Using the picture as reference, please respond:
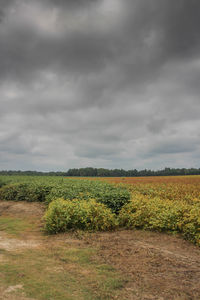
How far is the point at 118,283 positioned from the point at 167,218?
13.6ft

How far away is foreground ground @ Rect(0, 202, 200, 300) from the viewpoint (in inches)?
147

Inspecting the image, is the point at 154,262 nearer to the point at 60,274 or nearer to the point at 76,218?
the point at 60,274

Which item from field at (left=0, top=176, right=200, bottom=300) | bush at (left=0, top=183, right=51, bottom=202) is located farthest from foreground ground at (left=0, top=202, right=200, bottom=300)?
bush at (left=0, top=183, right=51, bottom=202)

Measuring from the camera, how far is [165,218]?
303 inches

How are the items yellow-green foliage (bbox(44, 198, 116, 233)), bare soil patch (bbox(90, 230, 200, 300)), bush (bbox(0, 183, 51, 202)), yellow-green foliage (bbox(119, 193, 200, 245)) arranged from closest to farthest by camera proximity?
bare soil patch (bbox(90, 230, 200, 300)) < yellow-green foliage (bbox(119, 193, 200, 245)) < yellow-green foliage (bbox(44, 198, 116, 233)) < bush (bbox(0, 183, 51, 202))

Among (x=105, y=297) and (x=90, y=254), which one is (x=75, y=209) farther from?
(x=105, y=297)

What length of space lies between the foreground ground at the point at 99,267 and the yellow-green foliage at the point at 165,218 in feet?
1.30

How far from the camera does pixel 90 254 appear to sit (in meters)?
5.70

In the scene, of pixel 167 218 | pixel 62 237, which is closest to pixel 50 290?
pixel 62 237

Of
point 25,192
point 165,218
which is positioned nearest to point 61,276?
point 165,218

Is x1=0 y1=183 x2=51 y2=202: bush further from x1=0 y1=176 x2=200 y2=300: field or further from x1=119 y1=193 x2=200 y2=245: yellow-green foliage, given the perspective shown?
x1=119 y1=193 x2=200 y2=245: yellow-green foliage

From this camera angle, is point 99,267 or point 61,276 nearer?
point 61,276

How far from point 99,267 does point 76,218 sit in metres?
3.40

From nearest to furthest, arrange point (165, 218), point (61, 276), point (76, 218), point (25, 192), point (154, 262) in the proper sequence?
point (61, 276), point (154, 262), point (165, 218), point (76, 218), point (25, 192)
